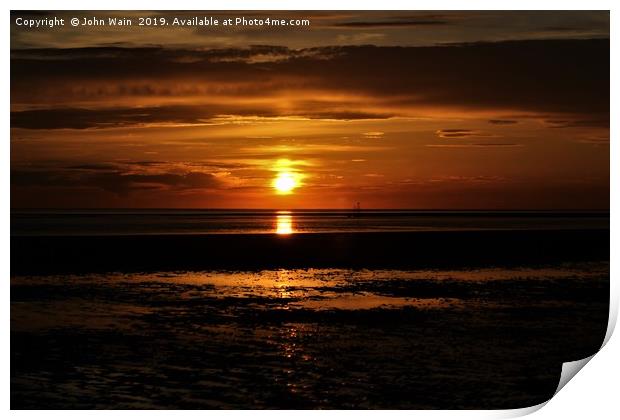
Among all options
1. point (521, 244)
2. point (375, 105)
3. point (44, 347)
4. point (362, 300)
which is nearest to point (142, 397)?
point (44, 347)

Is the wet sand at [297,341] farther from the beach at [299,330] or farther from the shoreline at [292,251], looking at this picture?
the shoreline at [292,251]

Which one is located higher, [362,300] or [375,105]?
[375,105]

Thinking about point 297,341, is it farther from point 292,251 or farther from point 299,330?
point 292,251

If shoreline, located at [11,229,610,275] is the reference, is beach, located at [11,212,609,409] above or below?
below

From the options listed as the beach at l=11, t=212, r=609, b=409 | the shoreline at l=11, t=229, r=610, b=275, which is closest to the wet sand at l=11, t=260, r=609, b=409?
the beach at l=11, t=212, r=609, b=409

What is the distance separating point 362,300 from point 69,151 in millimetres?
6713

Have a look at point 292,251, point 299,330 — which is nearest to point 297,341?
point 299,330

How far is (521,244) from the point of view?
2250 centimetres

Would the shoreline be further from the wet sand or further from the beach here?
the wet sand

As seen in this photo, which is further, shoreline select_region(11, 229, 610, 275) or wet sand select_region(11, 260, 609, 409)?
shoreline select_region(11, 229, 610, 275)

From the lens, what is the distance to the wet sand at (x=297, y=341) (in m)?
8.29

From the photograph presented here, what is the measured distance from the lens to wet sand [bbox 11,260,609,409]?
8289 mm

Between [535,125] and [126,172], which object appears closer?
[535,125]
